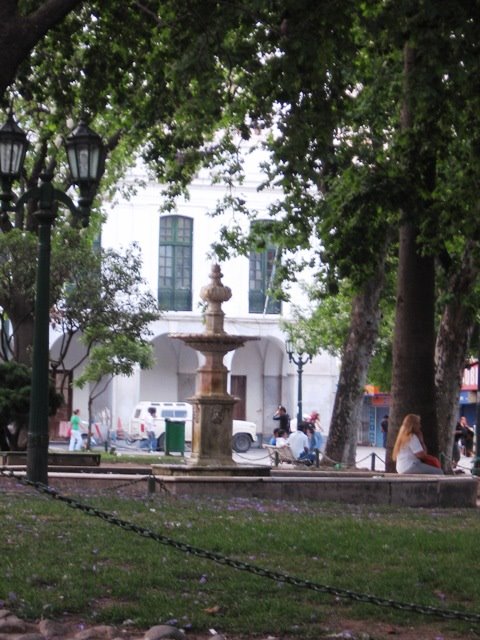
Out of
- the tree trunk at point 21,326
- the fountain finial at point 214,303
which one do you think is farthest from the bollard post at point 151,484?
the tree trunk at point 21,326

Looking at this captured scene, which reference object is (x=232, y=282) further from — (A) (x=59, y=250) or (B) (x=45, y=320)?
(B) (x=45, y=320)

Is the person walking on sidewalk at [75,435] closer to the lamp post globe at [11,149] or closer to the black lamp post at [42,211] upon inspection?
the black lamp post at [42,211]

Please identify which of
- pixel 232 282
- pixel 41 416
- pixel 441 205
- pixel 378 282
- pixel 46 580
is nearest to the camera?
pixel 46 580

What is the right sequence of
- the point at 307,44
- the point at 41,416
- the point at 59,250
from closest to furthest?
1. the point at 307,44
2. the point at 41,416
3. the point at 59,250

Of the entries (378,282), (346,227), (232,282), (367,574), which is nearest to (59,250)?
(378,282)

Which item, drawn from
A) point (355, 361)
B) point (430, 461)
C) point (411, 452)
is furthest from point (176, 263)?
point (411, 452)

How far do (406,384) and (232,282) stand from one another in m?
34.5

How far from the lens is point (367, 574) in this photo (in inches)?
344

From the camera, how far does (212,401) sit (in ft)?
62.5

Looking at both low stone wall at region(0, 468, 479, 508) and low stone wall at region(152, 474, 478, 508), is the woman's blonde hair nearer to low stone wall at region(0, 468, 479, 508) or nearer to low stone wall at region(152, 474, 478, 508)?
low stone wall at region(0, 468, 479, 508)

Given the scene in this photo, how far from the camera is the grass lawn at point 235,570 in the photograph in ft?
24.2

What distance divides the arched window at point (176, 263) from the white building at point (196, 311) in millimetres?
40

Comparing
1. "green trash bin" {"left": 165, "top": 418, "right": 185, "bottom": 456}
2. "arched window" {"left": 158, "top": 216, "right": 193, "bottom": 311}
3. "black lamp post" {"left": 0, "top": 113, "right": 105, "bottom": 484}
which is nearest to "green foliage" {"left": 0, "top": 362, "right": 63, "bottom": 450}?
"black lamp post" {"left": 0, "top": 113, "right": 105, "bottom": 484}

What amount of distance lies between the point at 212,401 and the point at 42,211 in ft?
21.2
